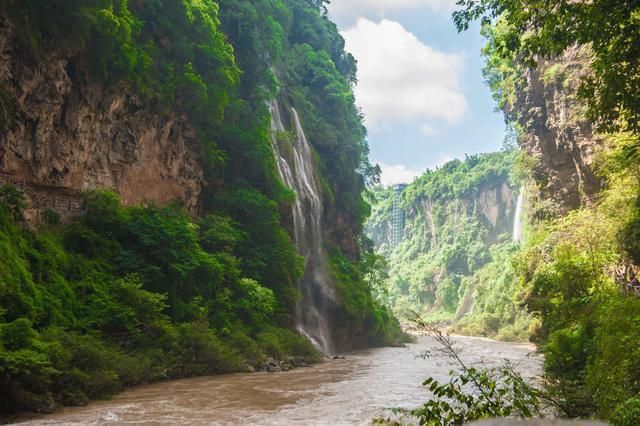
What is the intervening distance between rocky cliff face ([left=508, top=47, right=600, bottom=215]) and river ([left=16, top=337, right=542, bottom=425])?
12.6 metres

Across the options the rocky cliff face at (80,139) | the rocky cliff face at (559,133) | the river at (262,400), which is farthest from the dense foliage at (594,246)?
the rocky cliff face at (80,139)

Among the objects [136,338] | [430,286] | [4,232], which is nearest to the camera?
[4,232]

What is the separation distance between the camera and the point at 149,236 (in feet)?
55.3

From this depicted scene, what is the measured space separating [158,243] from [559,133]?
20.9 m

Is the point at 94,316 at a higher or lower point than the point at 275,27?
lower

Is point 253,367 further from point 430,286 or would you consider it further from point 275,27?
point 430,286

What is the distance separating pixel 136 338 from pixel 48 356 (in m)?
4.24

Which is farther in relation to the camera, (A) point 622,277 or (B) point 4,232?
(A) point 622,277

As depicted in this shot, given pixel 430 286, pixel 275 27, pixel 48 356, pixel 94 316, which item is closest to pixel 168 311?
pixel 94 316

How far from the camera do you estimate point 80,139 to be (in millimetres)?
17141

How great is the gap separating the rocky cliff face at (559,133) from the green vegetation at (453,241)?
1603 inches

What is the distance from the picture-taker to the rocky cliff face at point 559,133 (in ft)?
81.2

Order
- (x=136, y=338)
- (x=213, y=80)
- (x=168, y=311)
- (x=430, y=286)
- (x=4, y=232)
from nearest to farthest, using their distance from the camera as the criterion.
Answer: (x=4, y=232) < (x=136, y=338) < (x=168, y=311) < (x=213, y=80) < (x=430, y=286)

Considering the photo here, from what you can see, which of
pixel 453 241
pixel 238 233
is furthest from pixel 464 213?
pixel 238 233
